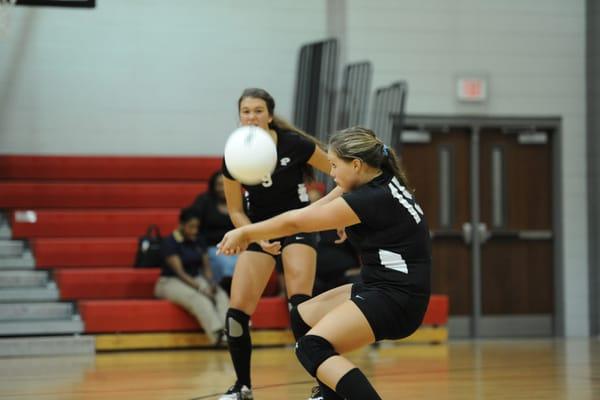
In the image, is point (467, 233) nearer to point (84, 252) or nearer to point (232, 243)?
point (84, 252)

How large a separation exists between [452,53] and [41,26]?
5003 mm

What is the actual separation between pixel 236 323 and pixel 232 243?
1786mm

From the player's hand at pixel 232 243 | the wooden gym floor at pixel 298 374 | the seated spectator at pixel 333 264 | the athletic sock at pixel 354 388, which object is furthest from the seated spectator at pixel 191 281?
the player's hand at pixel 232 243

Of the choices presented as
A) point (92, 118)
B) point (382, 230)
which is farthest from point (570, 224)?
point (382, 230)

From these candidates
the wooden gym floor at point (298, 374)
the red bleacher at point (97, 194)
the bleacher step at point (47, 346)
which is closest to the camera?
the wooden gym floor at point (298, 374)

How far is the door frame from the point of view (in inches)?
496

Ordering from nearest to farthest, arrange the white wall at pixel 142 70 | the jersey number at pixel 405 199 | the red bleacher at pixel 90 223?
the jersey number at pixel 405 199 < the red bleacher at pixel 90 223 < the white wall at pixel 142 70

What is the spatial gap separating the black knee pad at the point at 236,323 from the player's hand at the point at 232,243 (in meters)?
1.71

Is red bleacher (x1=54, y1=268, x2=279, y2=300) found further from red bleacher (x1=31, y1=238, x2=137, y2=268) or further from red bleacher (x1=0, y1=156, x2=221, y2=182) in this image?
red bleacher (x1=0, y1=156, x2=221, y2=182)

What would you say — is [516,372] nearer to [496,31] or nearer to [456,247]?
[456,247]

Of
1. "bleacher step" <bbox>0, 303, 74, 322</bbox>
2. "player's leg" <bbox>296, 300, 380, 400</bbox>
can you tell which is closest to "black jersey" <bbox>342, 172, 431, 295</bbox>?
"player's leg" <bbox>296, 300, 380, 400</bbox>

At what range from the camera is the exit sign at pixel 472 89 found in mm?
12625

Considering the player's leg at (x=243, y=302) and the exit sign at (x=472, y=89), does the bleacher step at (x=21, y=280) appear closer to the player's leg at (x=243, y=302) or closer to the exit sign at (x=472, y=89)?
the player's leg at (x=243, y=302)

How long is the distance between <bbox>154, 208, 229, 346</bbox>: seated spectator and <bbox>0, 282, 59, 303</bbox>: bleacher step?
1.07m
